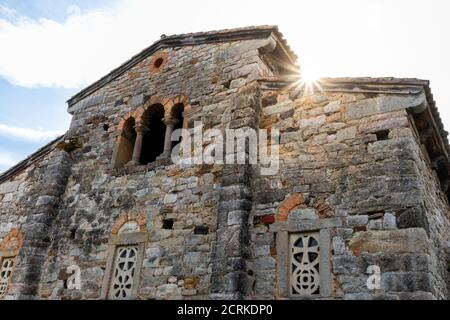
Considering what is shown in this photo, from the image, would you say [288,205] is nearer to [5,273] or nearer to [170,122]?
[170,122]

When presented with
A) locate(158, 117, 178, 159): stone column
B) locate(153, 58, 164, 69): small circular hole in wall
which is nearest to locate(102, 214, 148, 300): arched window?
locate(158, 117, 178, 159): stone column

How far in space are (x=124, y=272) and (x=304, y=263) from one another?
3.00 meters

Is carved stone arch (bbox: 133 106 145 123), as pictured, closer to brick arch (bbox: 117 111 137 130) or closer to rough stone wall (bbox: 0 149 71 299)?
brick arch (bbox: 117 111 137 130)

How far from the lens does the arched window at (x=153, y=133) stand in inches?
313

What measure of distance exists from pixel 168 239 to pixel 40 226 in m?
2.92

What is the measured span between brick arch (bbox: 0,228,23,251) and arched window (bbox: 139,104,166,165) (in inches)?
110

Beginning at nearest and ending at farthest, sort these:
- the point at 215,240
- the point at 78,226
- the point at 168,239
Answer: the point at 215,240
the point at 168,239
the point at 78,226

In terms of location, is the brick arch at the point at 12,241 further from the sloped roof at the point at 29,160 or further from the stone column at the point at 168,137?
the stone column at the point at 168,137

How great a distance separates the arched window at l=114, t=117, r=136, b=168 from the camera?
7.82 meters

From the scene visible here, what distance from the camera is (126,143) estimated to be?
8.05 metres

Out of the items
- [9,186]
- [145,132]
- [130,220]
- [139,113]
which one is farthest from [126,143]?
[9,186]
